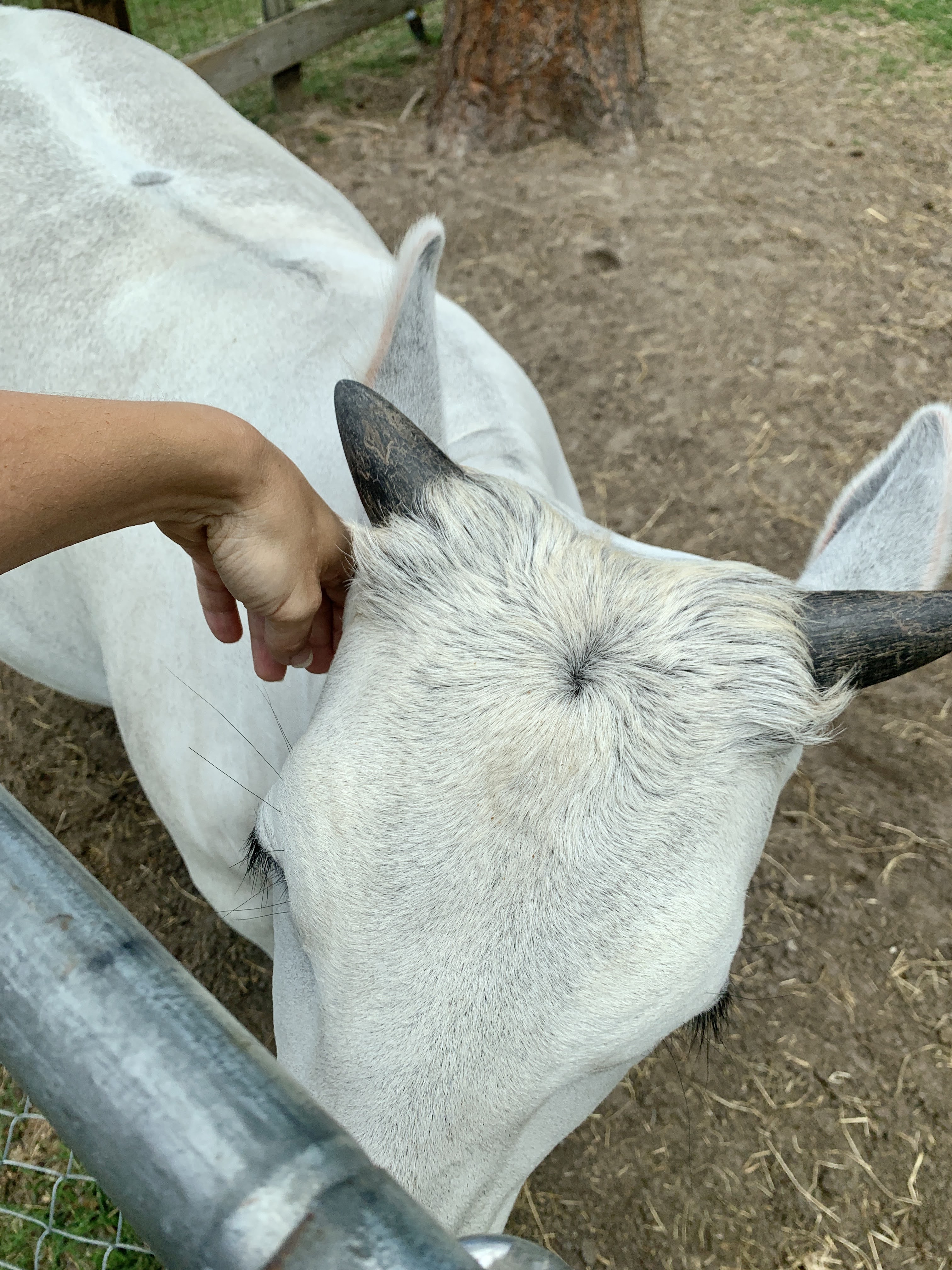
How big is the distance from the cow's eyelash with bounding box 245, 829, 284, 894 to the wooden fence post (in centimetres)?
622

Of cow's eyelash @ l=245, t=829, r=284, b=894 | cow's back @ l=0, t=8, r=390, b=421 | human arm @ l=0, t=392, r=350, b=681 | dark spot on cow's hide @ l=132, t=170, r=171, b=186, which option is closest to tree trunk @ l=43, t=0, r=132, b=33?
cow's back @ l=0, t=8, r=390, b=421

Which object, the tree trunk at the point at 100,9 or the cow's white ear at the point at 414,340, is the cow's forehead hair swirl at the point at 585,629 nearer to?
the cow's white ear at the point at 414,340

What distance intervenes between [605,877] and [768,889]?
77.7 inches

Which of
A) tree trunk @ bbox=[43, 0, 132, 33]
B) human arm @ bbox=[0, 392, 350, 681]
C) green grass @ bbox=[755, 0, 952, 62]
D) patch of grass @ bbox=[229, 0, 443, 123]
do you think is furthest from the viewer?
patch of grass @ bbox=[229, 0, 443, 123]

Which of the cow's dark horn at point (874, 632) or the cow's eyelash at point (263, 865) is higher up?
the cow's dark horn at point (874, 632)

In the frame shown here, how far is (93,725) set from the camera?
352 cm

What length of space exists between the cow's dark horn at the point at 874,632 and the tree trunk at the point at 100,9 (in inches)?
193

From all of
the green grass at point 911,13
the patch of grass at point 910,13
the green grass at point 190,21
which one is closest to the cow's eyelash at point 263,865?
the green grass at point 190,21

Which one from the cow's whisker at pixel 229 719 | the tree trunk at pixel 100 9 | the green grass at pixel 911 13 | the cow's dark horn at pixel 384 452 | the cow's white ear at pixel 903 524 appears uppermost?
the tree trunk at pixel 100 9

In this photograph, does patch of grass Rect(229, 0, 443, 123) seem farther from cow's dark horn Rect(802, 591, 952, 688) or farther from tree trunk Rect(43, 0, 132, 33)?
cow's dark horn Rect(802, 591, 952, 688)

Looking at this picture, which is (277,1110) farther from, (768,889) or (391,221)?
(391,221)

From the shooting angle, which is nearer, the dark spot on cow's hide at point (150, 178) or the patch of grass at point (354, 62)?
the dark spot on cow's hide at point (150, 178)

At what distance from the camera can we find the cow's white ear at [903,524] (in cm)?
159

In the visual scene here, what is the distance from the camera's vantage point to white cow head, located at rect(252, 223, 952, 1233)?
1.22 metres
